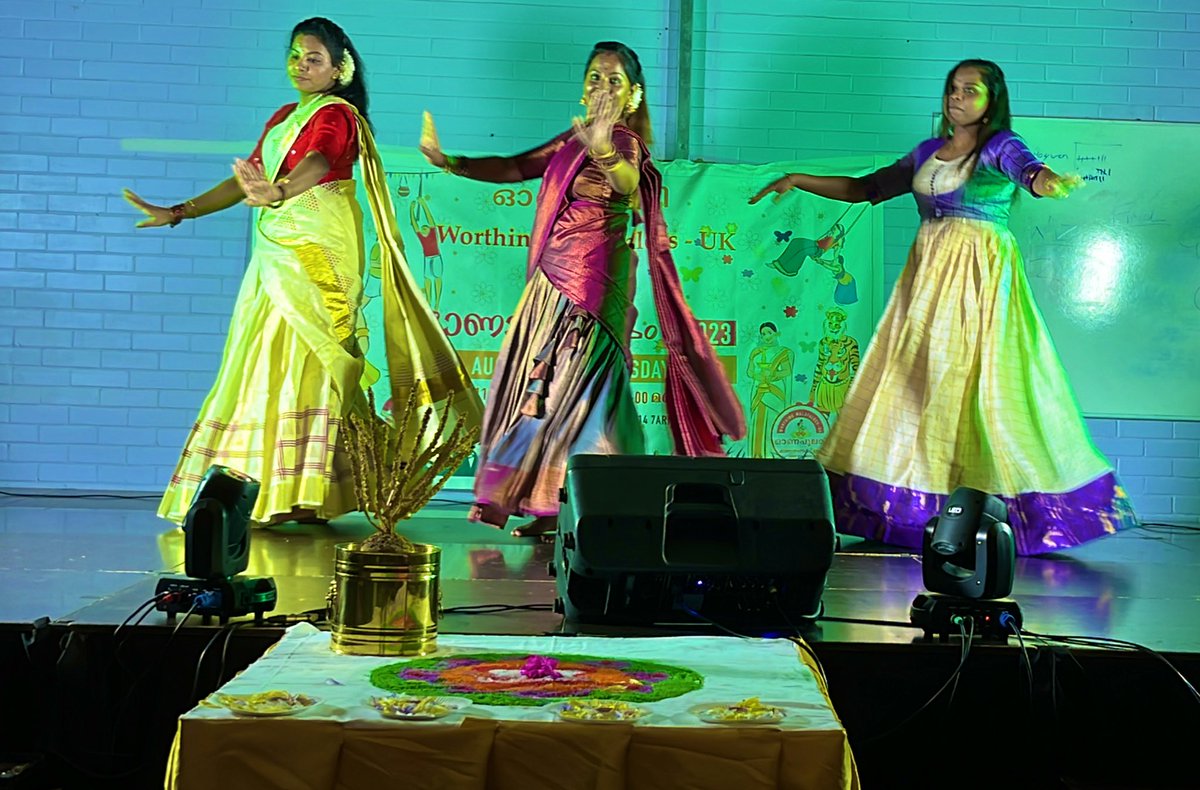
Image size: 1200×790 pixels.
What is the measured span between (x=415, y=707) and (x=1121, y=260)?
18.3 feet

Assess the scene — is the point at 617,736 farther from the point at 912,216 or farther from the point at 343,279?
the point at 912,216

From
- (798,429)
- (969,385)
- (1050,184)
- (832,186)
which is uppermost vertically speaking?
(832,186)

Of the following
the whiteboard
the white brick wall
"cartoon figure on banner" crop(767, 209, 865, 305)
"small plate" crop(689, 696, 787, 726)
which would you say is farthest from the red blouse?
"small plate" crop(689, 696, 787, 726)

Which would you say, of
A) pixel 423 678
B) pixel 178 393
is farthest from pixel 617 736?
pixel 178 393

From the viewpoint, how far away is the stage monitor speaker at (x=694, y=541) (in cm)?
257

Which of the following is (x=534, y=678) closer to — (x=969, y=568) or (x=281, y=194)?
(x=969, y=568)

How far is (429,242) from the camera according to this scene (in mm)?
6133

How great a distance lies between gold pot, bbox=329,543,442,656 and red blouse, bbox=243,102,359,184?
11.2 ft

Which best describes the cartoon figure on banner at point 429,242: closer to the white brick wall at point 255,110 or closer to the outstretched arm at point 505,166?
the white brick wall at point 255,110

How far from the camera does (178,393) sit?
643 cm

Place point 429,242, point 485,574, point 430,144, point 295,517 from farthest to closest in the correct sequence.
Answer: point 429,242 → point 430,144 → point 295,517 → point 485,574

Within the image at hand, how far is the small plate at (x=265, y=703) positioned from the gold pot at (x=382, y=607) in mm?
324

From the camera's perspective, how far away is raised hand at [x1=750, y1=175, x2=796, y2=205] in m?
6.01

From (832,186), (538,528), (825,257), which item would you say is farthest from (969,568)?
(825,257)
